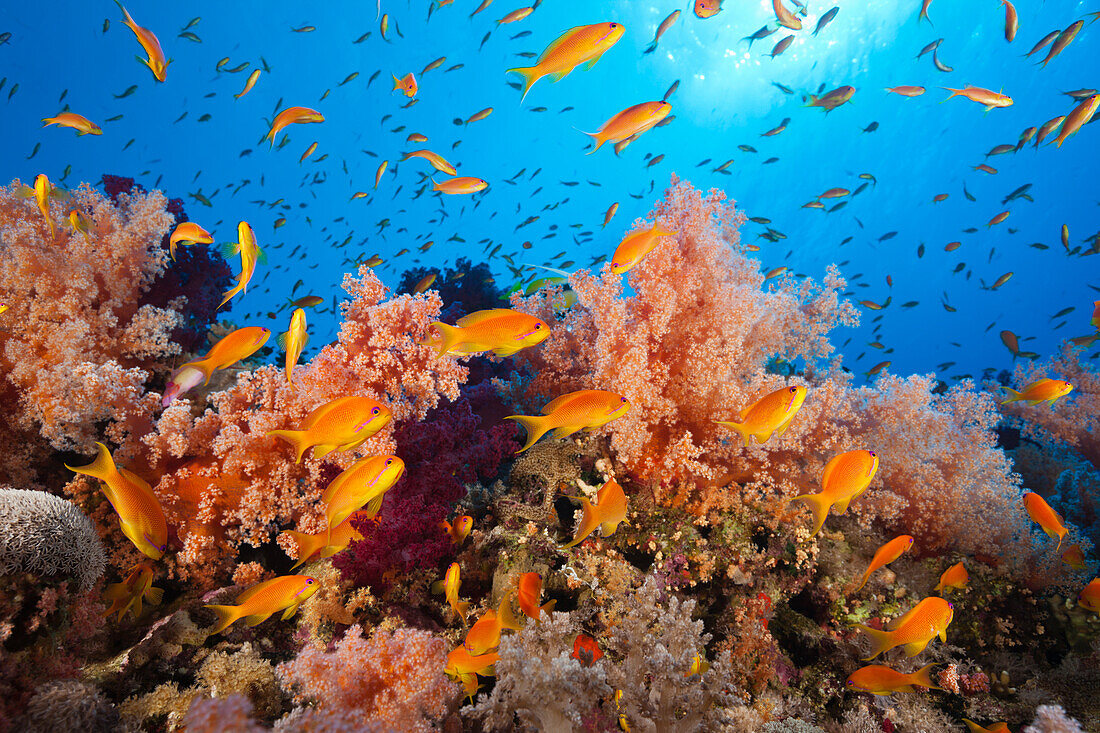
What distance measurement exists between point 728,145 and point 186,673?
216 feet

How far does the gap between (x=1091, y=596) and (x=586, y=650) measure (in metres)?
4.31

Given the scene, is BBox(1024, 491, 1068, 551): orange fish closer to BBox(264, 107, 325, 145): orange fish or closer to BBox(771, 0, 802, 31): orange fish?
BBox(771, 0, 802, 31): orange fish

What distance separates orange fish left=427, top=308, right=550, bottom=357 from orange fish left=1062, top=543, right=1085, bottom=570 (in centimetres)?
528

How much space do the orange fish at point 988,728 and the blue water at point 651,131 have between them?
27.1 meters

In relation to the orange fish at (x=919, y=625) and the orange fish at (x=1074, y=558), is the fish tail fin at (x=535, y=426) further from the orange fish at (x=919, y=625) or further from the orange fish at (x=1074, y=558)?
the orange fish at (x=1074, y=558)

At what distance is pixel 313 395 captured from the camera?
362 cm

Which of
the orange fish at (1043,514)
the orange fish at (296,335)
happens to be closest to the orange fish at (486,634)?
the orange fish at (296,335)

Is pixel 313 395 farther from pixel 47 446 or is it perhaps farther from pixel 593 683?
pixel 593 683

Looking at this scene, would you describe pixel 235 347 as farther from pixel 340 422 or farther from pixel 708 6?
pixel 708 6

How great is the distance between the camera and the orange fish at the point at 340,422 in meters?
2.37

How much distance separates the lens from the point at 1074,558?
3824mm

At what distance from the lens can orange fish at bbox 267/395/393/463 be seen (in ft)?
7.77

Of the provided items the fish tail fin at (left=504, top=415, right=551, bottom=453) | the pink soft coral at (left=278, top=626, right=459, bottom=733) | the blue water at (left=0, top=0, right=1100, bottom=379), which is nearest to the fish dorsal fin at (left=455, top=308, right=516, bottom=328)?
the fish tail fin at (left=504, top=415, right=551, bottom=453)

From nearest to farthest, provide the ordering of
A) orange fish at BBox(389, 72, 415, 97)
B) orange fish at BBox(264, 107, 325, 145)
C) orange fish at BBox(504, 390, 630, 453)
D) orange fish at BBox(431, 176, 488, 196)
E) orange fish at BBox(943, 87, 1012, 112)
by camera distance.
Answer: orange fish at BBox(504, 390, 630, 453) < orange fish at BBox(264, 107, 325, 145) < orange fish at BBox(943, 87, 1012, 112) < orange fish at BBox(431, 176, 488, 196) < orange fish at BBox(389, 72, 415, 97)
